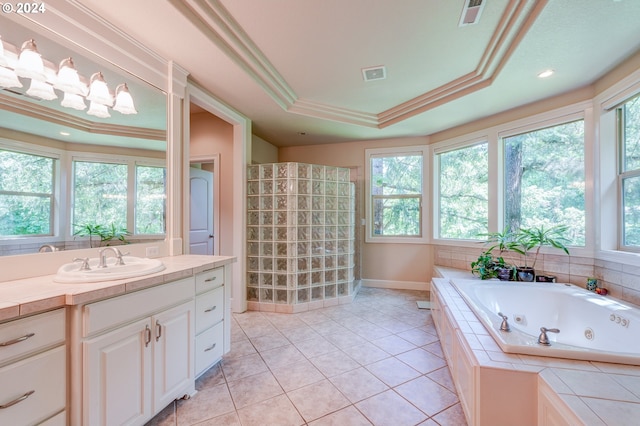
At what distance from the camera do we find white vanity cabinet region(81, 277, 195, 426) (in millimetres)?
1129

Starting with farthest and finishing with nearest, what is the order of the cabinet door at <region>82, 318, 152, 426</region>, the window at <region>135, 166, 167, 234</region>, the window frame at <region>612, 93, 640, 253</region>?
the window frame at <region>612, 93, 640, 253</region>
the window at <region>135, 166, 167, 234</region>
the cabinet door at <region>82, 318, 152, 426</region>

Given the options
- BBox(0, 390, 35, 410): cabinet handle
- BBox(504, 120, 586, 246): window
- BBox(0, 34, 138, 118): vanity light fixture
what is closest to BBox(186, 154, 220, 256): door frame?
BBox(0, 34, 138, 118): vanity light fixture

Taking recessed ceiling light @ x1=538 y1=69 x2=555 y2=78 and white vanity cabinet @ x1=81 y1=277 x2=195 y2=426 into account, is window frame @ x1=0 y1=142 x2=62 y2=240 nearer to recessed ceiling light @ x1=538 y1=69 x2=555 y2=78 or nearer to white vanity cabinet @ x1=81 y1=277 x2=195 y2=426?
white vanity cabinet @ x1=81 y1=277 x2=195 y2=426

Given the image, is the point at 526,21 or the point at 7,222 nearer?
the point at 7,222

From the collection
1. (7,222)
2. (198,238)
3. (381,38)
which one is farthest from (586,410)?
(198,238)

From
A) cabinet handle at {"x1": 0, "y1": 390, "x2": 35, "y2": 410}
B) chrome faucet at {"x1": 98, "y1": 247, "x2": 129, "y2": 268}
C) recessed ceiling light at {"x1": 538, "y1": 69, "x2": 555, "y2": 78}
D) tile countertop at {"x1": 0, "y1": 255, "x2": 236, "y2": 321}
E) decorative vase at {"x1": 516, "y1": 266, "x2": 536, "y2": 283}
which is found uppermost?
recessed ceiling light at {"x1": 538, "y1": 69, "x2": 555, "y2": 78}

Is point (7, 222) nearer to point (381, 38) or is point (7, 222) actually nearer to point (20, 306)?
point (20, 306)

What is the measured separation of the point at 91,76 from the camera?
164cm

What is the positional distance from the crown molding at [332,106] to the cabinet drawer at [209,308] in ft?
5.70

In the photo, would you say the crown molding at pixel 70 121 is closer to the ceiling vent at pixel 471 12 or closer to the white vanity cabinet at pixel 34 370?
the white vanity cabinet at pixel 34 370

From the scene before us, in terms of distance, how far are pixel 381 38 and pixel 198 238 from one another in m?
3.18

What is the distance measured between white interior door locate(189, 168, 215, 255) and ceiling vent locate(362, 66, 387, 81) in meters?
2.51

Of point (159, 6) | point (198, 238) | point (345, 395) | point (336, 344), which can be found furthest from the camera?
point (198, 238)

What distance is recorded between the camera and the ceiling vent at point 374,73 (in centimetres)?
247
